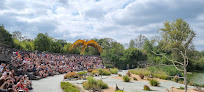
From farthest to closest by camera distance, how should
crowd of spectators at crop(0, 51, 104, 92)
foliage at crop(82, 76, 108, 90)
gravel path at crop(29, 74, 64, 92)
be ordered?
foliage at crop(82, 76, 108, 90), gravel path at crop(29, 74, 64, 92), crowd of spectators at crop(0, 51, 104, 92)

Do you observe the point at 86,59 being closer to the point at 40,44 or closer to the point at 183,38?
the point at 40,44

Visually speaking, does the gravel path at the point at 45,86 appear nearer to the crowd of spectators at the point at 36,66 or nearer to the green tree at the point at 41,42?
the crowd of spectators at the point at 36,66

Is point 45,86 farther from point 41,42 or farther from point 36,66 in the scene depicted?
point 41,42

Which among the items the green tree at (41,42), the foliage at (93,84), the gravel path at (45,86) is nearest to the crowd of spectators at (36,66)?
the gravel path at (45,86)

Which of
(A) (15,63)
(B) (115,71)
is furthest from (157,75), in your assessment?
(A) (15,63)

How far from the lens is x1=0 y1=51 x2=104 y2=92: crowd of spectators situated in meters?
10.6

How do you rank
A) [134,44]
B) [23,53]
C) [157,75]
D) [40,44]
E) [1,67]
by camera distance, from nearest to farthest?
[1,67] < [23,53] < [157,75] < [40,44] < [134,44]

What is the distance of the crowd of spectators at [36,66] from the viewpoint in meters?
10.6

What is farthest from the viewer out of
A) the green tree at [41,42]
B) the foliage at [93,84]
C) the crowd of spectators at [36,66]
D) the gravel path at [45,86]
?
the green tree at [41,42]

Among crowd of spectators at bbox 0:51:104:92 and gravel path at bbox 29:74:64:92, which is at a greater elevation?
crowd of spectators at bbox 0:51:104:92

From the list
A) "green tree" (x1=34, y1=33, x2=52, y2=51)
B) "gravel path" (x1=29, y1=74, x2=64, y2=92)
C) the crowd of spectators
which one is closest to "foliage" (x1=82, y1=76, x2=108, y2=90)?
"gravel path" (x1=29, y1=74, x2=64, y2=92)

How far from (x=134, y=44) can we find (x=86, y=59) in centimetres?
4600

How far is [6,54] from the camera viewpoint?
1554cm

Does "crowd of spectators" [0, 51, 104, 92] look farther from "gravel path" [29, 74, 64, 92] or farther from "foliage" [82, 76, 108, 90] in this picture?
"foliage" [82, 76, 108, 90]
